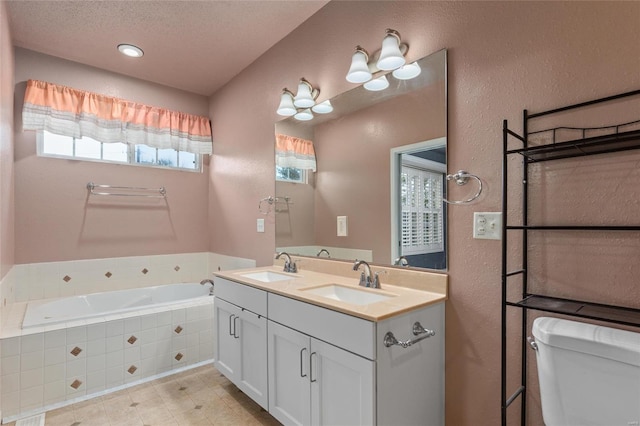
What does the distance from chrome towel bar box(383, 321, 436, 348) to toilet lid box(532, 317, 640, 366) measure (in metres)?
0.43

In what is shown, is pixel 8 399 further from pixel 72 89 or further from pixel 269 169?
pixel 72 89

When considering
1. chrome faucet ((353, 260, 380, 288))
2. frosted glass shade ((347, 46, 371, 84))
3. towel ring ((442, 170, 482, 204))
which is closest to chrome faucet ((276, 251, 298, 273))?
chrome faucet ((353, 260, 380, 288))

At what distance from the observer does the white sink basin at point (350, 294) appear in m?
1.69

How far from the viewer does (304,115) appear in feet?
7.97

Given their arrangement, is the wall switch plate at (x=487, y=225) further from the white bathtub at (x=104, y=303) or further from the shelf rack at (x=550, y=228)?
the white bathtub at (x=104, y=303)

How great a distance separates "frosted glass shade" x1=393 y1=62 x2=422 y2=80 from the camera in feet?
5.62

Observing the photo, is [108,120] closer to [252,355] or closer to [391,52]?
[252,355]

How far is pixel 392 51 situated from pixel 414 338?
55.5 inches

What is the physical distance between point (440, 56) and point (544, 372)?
1.41m

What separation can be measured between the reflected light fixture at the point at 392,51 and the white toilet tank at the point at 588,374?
137 cm

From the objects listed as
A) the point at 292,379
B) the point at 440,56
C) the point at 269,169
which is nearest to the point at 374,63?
the point at 440,56

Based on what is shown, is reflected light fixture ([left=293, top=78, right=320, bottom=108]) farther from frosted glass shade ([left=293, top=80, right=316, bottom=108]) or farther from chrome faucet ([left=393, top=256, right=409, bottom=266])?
chrome faucet ([left=393, top=256, right=409, bottom=266])

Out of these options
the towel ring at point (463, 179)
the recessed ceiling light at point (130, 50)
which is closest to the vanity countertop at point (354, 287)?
the towel ring at point (463, 179)

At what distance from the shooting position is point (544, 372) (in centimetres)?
109
